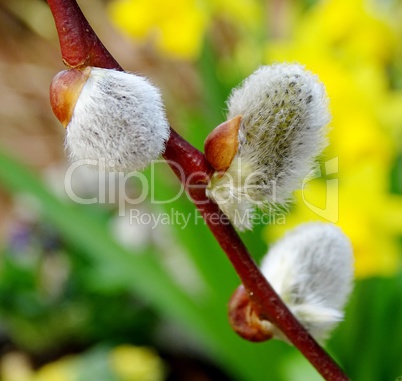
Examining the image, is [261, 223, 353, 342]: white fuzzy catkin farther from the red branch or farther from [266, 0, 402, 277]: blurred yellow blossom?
[266, 0, 402, 277]: blurred yellow blossom

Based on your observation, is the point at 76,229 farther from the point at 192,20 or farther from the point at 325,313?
the point at 325,313

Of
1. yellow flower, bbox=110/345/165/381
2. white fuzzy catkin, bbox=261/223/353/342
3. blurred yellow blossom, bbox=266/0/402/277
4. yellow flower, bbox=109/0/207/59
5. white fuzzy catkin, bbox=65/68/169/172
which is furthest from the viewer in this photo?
yellow flower, bbox=109/0/207/59

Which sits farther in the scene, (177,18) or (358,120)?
(177,18)

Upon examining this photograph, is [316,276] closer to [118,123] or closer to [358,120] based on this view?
[118,123]

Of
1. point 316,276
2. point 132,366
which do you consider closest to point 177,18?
point 132,366

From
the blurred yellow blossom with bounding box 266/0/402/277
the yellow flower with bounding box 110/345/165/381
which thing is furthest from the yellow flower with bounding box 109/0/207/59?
the yellow flower with bounding box 110/345/165/381

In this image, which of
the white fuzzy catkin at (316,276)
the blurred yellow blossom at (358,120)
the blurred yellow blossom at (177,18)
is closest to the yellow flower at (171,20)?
the blurred yellow blossom at (177,18)

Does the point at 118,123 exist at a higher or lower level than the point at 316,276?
higher
